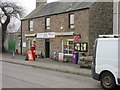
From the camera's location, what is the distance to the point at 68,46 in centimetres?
2230

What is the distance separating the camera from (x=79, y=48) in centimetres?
2025

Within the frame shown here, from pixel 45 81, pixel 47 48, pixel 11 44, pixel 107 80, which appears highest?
pixel 11 44

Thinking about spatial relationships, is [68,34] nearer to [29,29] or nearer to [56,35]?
[56,35]

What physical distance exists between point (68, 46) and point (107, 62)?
527 inches

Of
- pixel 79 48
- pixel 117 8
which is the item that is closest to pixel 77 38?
pixel 79 48

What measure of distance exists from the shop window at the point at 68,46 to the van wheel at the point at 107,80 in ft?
41.3

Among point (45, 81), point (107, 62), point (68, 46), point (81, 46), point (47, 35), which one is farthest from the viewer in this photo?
point (47, 35)

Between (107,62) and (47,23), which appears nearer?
(107,62)

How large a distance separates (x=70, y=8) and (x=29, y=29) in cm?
878

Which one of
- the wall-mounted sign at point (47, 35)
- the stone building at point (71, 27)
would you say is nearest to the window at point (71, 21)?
the stone building at point (71, 27)

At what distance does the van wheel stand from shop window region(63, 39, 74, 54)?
12599mm

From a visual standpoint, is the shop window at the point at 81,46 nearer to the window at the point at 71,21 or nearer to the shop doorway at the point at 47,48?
the window at the point at 71,21

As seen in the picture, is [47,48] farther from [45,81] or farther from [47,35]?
[45,81]

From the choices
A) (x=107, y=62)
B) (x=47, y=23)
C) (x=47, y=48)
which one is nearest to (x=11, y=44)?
(x=47, y=48)
